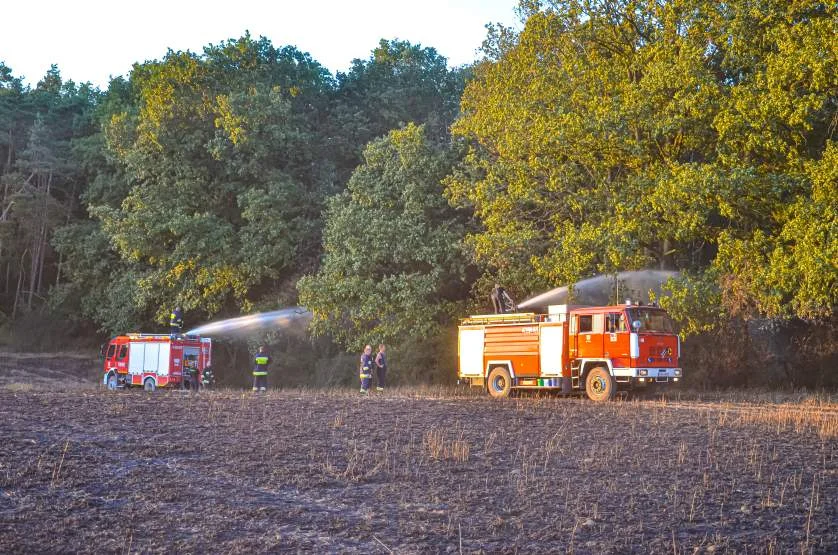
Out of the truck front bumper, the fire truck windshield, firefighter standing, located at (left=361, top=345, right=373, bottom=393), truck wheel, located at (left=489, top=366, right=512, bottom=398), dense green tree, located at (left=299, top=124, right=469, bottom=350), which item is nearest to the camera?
the truck front bumper

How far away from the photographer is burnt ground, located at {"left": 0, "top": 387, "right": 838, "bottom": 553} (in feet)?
28.6

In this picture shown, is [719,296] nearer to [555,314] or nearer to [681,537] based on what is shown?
[555,314]

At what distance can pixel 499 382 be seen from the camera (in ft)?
90.3

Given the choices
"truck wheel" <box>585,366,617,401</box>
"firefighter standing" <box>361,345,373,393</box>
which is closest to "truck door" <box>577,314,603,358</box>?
"truck wheel" <box>585,366,617,401</box>

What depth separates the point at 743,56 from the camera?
2625cm

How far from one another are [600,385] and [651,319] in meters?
2.17

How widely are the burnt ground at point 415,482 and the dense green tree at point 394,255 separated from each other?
1510 cm

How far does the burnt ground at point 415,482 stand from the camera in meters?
8.73

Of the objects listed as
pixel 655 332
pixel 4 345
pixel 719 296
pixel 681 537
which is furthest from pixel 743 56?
pixel 4 345

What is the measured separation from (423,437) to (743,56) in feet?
54.2

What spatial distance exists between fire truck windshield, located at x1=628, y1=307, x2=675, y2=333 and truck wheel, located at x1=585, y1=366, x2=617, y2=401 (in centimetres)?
155

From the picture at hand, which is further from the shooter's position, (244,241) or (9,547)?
(244,241)

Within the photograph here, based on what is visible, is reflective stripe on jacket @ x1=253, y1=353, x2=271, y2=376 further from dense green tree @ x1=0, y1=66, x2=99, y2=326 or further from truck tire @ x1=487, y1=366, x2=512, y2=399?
dense green tree @ x1=0, y1=66, x2=99, y2=326

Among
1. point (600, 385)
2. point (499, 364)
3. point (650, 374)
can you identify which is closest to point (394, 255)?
point (499, 364)
